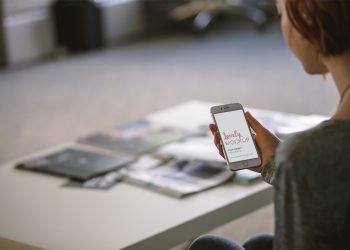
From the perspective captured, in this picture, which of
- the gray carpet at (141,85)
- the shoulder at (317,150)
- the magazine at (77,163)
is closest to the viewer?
the shoulder at (317,150)

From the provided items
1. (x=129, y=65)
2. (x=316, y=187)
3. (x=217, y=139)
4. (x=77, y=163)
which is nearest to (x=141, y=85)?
(x=129, y=65)

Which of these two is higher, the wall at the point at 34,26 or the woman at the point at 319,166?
the woman at the point at 319,166

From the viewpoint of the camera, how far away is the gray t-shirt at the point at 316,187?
1059 mm

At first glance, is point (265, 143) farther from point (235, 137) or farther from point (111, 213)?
point (111, 213)

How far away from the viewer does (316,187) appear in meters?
1.07

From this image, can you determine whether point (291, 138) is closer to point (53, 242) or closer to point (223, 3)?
point (53, 242)

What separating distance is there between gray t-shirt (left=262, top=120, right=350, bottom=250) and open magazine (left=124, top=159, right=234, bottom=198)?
82 centimetres

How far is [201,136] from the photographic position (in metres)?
2.37

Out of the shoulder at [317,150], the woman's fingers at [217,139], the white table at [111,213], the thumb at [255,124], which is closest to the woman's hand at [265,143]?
the thumb at [255,124]

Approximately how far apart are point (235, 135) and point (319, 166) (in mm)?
480

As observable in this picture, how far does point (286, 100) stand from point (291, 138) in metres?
3.63

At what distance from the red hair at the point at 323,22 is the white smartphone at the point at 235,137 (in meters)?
0.33

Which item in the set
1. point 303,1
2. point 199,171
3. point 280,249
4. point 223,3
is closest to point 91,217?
point 199,171

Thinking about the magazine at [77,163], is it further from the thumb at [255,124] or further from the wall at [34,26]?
the wall at [34,26]
